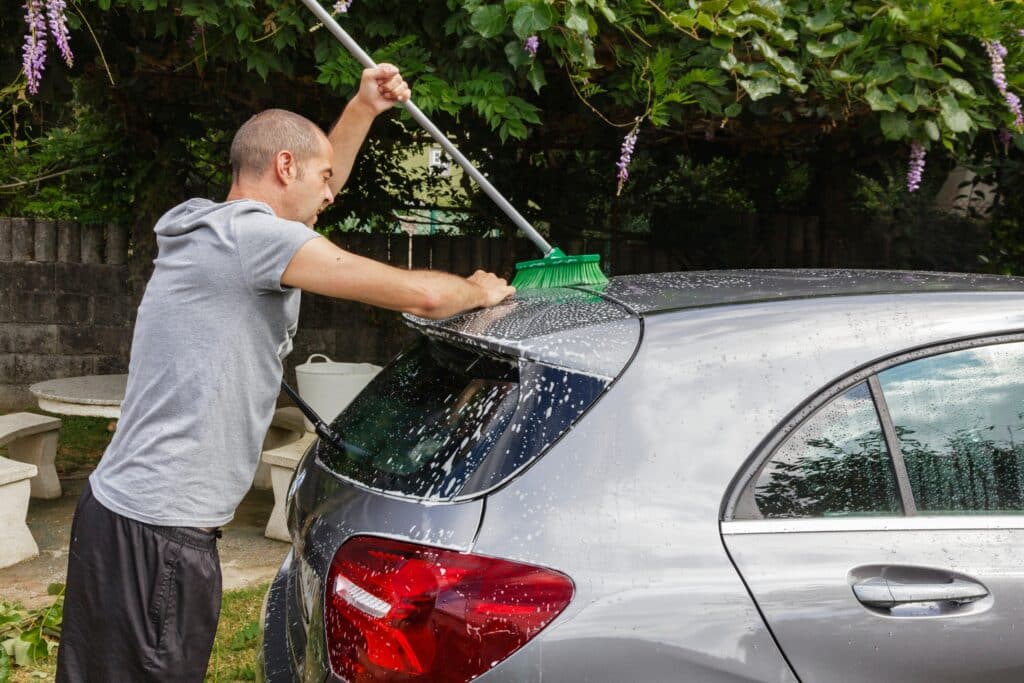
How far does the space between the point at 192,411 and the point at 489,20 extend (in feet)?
6.65

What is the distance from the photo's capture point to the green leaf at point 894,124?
13.1 feet

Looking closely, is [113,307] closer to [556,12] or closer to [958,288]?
[556,12]

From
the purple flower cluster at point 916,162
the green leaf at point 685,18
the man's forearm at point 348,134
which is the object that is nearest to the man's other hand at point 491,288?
the man's forearm at point 348,134

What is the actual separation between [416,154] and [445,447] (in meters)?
6.23

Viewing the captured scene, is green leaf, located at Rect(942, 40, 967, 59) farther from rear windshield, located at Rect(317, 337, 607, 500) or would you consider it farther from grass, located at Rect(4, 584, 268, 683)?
grass, located at Rect(4, 584, 268, 683)

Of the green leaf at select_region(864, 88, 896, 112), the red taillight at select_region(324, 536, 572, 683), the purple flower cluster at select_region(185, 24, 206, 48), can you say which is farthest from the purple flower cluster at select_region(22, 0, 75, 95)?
the green leaf at select_region(864, 88, 896, 112)

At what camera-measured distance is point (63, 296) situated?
316 inches

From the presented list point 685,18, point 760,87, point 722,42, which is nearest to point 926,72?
point 760,87

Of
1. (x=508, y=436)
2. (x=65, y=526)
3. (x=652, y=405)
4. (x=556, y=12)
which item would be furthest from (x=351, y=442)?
(x=65, y=526)

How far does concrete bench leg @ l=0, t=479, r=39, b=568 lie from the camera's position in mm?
4707

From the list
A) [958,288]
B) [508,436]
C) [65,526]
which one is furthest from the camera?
[65,526]

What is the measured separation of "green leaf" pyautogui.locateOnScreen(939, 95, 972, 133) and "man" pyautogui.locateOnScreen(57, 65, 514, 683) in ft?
8.07

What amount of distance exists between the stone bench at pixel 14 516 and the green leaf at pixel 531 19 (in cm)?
315

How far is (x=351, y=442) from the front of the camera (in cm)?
232
